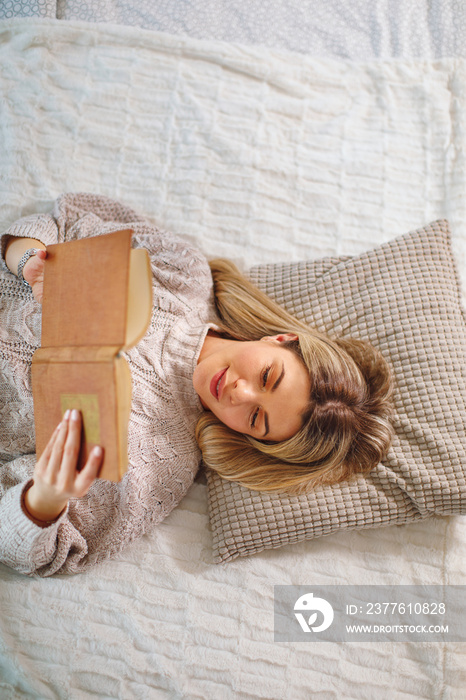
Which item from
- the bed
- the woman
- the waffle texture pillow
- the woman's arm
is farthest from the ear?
the woman's arm

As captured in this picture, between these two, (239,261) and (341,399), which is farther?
(239,261)

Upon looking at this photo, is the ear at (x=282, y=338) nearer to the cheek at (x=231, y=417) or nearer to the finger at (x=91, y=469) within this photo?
the cheek at (x=231, y=417)

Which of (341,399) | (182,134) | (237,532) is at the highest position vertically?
(182,134)

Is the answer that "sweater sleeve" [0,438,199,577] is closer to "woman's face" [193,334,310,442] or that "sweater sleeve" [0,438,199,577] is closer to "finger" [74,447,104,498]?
"woman's face" [193,334,310,442]

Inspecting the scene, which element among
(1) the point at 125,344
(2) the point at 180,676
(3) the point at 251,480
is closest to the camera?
(1) the point at 125,344

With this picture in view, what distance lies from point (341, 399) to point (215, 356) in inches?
11.7

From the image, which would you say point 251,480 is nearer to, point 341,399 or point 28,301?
point 341,399

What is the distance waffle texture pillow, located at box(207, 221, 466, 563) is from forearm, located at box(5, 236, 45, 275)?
64cm

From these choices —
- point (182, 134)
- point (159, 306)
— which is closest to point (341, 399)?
point (159, 306)

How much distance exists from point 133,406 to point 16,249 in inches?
18.3

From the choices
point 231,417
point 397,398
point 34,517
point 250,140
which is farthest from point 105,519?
point 250,140

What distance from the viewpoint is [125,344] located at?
2.39 ft

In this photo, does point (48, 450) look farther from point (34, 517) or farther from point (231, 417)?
point (231, 417)

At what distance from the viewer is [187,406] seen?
1.27m
